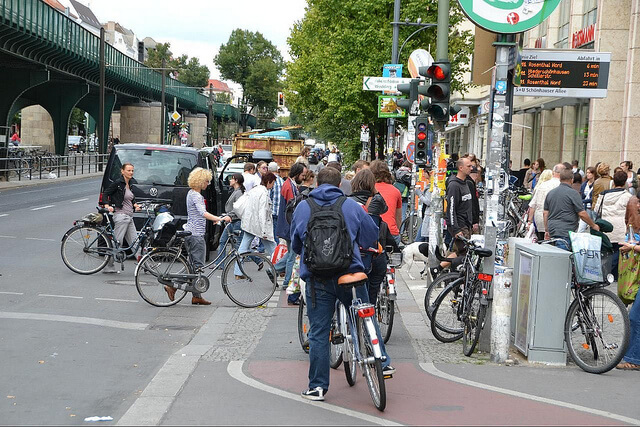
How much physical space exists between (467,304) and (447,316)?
0.48m

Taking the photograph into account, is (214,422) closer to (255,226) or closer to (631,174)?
(255,226)

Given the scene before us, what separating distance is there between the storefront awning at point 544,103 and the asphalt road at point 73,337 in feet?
54.4

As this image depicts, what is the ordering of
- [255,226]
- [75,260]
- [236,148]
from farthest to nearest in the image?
Answer: [236,148]
[75,260]
[255,226]

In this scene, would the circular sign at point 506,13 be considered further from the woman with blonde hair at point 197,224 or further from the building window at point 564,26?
the building window at point 564,26

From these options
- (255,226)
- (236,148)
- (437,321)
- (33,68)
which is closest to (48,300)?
(255,226)

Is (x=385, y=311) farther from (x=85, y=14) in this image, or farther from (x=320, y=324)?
(x=85, y=14)

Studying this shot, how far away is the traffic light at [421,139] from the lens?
14672 mm

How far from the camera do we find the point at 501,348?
26.8 ft

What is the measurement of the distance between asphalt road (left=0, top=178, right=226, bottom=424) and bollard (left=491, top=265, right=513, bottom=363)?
2.95 metres

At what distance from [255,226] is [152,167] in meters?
4.02

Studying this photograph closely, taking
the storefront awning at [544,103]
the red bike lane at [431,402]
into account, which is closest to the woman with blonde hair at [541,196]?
the red bike lane at [431,402]

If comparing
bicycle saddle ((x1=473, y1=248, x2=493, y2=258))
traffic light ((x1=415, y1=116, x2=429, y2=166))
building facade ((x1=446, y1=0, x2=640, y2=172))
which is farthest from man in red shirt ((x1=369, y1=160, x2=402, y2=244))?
building facade ((x1=446, y1=0, x2=640, y2=172))

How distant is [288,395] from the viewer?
22.4 ft

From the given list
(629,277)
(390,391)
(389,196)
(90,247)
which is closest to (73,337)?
(390,391)
